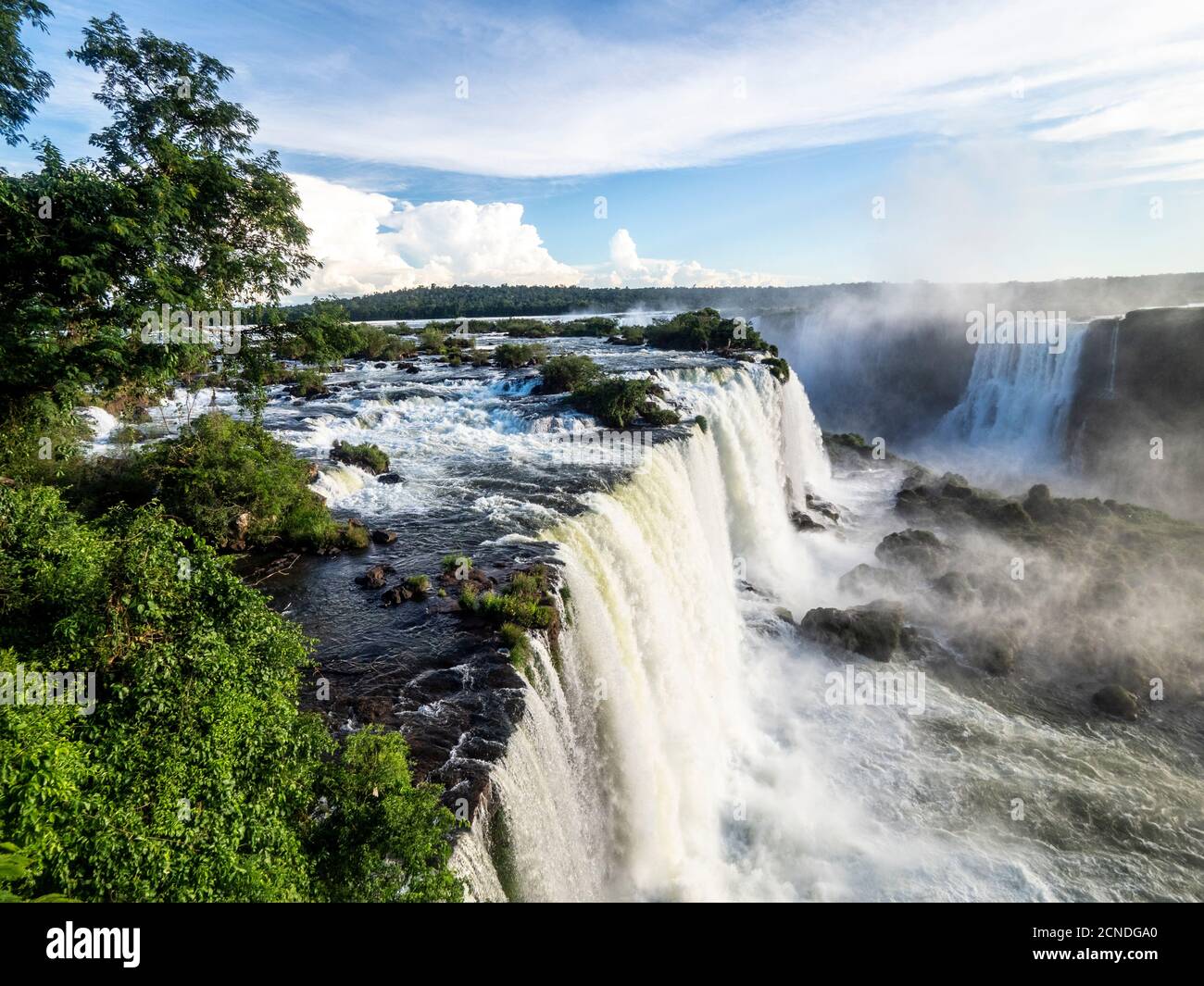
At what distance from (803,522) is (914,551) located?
18.4 ft

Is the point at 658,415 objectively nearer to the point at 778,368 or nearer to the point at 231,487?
the point at 778,368

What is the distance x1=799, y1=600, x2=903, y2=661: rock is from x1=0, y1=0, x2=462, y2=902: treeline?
1596 cm

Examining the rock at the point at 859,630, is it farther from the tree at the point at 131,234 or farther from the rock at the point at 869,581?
the tree at the point at 131,234

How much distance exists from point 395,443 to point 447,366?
55.4 feet

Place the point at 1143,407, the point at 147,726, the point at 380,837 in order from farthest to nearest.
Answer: the point at 1143,407 < the point at 380,837 < the point at 147,726

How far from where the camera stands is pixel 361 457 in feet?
60.0

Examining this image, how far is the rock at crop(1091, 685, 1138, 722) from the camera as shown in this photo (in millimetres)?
17109

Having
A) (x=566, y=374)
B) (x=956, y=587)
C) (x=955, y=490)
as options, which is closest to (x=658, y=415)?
(x=566, y=374)

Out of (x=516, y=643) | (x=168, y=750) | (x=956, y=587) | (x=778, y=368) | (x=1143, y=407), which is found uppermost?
(x=778, y=368)

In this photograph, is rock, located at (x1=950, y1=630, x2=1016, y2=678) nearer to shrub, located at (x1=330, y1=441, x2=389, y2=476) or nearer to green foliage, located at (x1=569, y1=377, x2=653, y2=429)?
green foliage, located at (x1=569, y1=377, x2=653, y2=429)

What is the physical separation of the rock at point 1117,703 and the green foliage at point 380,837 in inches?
773

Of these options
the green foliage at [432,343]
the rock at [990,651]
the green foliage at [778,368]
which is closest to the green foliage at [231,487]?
the rock at [990,651]

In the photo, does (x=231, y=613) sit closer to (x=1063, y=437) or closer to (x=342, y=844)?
(x=342, y=844)
